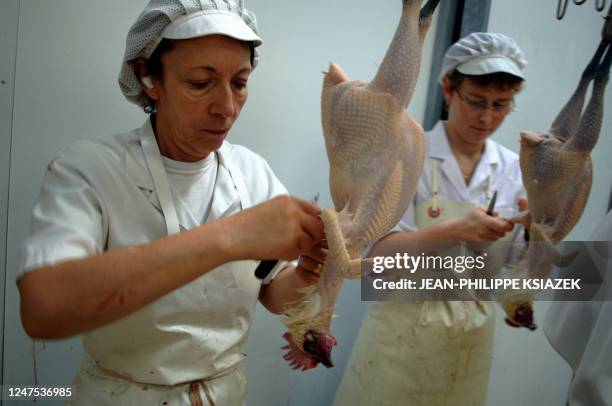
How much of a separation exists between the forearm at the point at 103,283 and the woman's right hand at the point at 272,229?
2.1 inches

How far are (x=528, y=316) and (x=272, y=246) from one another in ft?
1.83

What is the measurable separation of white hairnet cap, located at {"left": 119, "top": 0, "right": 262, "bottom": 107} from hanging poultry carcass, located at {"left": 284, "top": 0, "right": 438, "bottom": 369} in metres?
0.21

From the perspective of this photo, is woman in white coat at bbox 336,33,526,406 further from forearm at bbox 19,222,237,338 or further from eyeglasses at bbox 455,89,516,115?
forearm at bbox 19,222,237,338

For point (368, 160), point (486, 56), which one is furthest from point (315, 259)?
point (486, 56)

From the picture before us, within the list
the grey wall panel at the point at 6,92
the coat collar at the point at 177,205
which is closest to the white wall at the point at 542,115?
the coat collar at the point at 177,205

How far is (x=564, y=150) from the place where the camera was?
0.85m

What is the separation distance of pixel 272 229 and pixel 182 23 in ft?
1.28

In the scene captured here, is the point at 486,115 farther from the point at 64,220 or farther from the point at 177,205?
the point at 64,220

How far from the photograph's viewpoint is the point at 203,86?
795 mm

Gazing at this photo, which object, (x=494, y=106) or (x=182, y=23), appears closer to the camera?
(x=182, y=23)

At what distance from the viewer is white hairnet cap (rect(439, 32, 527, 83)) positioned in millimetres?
969

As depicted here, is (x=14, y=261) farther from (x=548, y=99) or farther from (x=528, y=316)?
(x=548, y=99)

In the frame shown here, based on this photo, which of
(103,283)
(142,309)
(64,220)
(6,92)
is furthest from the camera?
(6,92)

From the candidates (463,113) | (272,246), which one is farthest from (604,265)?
(272,246)
